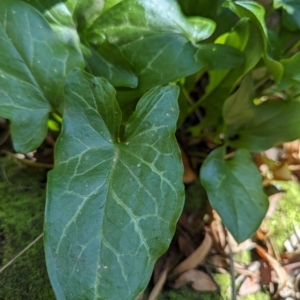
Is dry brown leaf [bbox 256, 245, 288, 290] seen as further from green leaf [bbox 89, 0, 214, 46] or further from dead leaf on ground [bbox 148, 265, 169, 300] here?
green leaf [bbox 89, 0, 214, 46]

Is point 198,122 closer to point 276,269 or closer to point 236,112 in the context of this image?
point 236,112

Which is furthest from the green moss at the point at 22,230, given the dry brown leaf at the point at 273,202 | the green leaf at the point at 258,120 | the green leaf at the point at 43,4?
the dry brown leaf at the point at 273,202

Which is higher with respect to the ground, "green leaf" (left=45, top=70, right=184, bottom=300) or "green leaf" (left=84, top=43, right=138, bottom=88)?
"green leaf" (left=84, top=43, right=138, bottom=88)

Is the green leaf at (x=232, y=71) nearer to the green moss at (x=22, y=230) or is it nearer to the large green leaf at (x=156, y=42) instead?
the large green leaf at (x=156, y=42)

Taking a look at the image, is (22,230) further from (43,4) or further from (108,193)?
(43,4)

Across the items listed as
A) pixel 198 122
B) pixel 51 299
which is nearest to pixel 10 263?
pixel 51 299

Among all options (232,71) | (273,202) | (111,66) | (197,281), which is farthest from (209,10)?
(197,281)

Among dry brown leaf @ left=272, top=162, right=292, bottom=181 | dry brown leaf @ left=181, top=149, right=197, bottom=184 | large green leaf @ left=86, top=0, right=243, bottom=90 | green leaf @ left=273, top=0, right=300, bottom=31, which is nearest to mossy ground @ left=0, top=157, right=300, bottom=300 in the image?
dry brown leaf @ left=272, top=162, right=292, bottom=181

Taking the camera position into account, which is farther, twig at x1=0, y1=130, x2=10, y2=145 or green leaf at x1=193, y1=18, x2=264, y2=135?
twig at x1=0, y1=130, x2=10, y2=145
